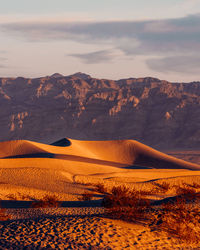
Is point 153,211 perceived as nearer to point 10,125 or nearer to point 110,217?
point 110,217

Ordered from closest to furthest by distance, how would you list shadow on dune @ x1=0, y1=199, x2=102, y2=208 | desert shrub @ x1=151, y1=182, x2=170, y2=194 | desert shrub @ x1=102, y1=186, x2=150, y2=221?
desert shrub @ x1=102, y1=186, x2=150, y2=221 → shadow on dune @ x1=0, y1=199, x2=102, y2=208 → desert shrub @ x1=151, y1=182, x2=170, y2=194

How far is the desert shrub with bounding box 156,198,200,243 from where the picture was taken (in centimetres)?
1108

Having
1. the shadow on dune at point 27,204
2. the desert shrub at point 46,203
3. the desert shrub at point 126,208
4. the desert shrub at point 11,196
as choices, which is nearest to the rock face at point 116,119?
the desert shrub at point 11,196

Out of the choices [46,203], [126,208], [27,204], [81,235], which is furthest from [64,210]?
[81,235]

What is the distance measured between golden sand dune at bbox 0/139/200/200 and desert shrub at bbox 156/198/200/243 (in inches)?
363

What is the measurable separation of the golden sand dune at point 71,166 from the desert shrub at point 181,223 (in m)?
9.23

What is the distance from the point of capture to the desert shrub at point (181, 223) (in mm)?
11078

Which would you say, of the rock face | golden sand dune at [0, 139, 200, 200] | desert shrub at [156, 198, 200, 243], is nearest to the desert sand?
golden sand dune at [0, 139, 200, 200]

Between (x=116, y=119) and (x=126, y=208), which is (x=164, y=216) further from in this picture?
(x=116, y=119)

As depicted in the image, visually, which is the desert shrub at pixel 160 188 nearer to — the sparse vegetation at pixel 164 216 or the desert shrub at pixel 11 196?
the desert shrub at pixel 11 196

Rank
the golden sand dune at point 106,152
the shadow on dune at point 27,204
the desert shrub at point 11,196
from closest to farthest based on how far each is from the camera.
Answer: the shadow on dune at point 27,204, the desert shrub at point 11,196, the golden sand dune at point 106,152

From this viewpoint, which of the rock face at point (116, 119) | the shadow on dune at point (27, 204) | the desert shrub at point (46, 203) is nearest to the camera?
the desert shrub at point (46, 203)

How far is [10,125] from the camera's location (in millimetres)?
127500

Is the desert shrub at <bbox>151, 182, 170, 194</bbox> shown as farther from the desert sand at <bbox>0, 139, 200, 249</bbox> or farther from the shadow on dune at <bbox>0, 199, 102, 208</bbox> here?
the shadow on dune at <bbox>0, 199, 102, 208</bbox>
